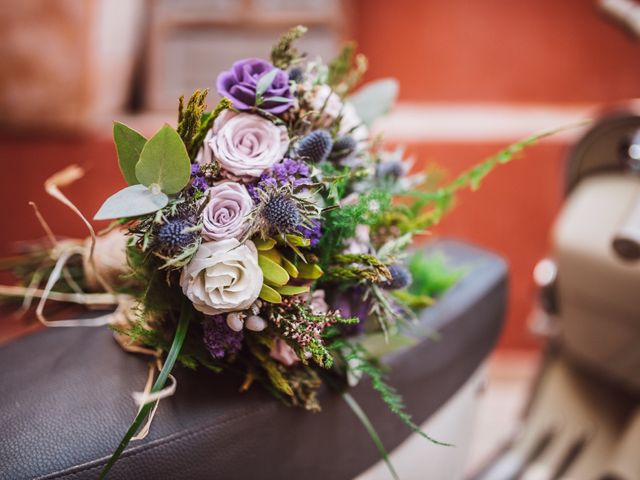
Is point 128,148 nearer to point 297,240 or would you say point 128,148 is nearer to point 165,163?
point 165,163

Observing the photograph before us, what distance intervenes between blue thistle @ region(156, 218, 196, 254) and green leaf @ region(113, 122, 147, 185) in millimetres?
89

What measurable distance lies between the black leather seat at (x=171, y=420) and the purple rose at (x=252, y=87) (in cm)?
37

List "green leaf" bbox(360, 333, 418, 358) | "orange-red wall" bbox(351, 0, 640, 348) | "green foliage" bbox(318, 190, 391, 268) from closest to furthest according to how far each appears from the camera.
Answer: "green foliage" bbox(318, 190, 391, 268) < "green leaf" bbox(360, 333, 418, 358) < "orange-red wall" bbox(351, 0, 640, 348)

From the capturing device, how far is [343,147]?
0.76 m

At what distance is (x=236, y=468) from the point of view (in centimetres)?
64

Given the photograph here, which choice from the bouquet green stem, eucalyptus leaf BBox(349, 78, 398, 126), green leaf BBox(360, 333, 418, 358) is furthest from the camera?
eucalyptus leaf BBox(349, 78, 398, 126)

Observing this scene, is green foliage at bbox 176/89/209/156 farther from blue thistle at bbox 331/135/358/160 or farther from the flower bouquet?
blue thistle at bbox 331/135/358/160

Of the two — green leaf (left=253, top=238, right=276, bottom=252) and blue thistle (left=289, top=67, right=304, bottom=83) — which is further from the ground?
blue thistle (left=289, top=67, right=304, bottom=83)

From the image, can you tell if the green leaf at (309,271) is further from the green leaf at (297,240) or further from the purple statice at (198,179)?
the purple statice at (198,179)

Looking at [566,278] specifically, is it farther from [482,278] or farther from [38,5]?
[38,5]

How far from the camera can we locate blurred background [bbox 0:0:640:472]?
1.69 metres

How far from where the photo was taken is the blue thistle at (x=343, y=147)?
0.76 meters

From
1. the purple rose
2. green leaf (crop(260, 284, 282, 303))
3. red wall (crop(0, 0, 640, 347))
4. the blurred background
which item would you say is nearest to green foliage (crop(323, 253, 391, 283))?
green leaf (crop(260, 284, 282, 303))

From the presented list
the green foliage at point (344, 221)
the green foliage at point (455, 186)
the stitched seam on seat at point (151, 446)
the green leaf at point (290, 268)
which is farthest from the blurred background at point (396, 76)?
the stitched seam on seat at point (151, 446)
